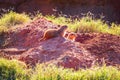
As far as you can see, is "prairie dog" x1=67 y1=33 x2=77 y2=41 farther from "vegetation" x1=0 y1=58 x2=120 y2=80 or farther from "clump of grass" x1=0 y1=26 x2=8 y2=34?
"clump of grass" x1=0 y1=26 x2=8 y2=34

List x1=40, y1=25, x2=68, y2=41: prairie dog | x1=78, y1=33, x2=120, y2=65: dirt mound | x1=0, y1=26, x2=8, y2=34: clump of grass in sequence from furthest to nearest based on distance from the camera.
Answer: x1=0, y1=26, x2=8, y2=34: clump of grass < x1=40, y1=25, x2=68, y2=41: prairie dog < x1=78, y1=33, x2=120, y2=65: dirt mound

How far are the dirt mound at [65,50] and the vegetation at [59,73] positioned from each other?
0.59 metres

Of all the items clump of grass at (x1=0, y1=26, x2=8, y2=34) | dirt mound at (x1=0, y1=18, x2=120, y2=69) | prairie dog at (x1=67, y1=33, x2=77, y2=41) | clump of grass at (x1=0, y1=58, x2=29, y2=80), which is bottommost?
clump of grass at (x1=0, y1=58, x2=29, y2=80)

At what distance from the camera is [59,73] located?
10.1 meters

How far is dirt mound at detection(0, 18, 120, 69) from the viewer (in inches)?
439

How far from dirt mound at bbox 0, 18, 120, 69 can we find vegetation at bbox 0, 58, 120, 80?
59 centimetres

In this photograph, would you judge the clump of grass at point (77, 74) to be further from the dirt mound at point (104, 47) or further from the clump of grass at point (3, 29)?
the clump of grass at point (3, 29)

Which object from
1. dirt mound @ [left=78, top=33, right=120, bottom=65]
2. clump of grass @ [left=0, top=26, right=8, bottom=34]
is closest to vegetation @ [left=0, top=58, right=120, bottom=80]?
dirt mound @ [left=78, top=33, right=120, bottom=65]

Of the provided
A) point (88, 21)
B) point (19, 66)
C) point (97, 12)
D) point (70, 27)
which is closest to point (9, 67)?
point (19, 66)

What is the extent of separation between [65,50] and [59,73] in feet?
4.81

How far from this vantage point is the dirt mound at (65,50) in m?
11.1

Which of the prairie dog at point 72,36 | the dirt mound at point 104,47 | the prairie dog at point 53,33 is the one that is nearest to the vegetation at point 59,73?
the dirt mound at point 104,47

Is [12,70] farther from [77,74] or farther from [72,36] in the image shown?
[72,36]

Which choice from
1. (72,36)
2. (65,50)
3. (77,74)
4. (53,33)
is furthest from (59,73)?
(72,36)
